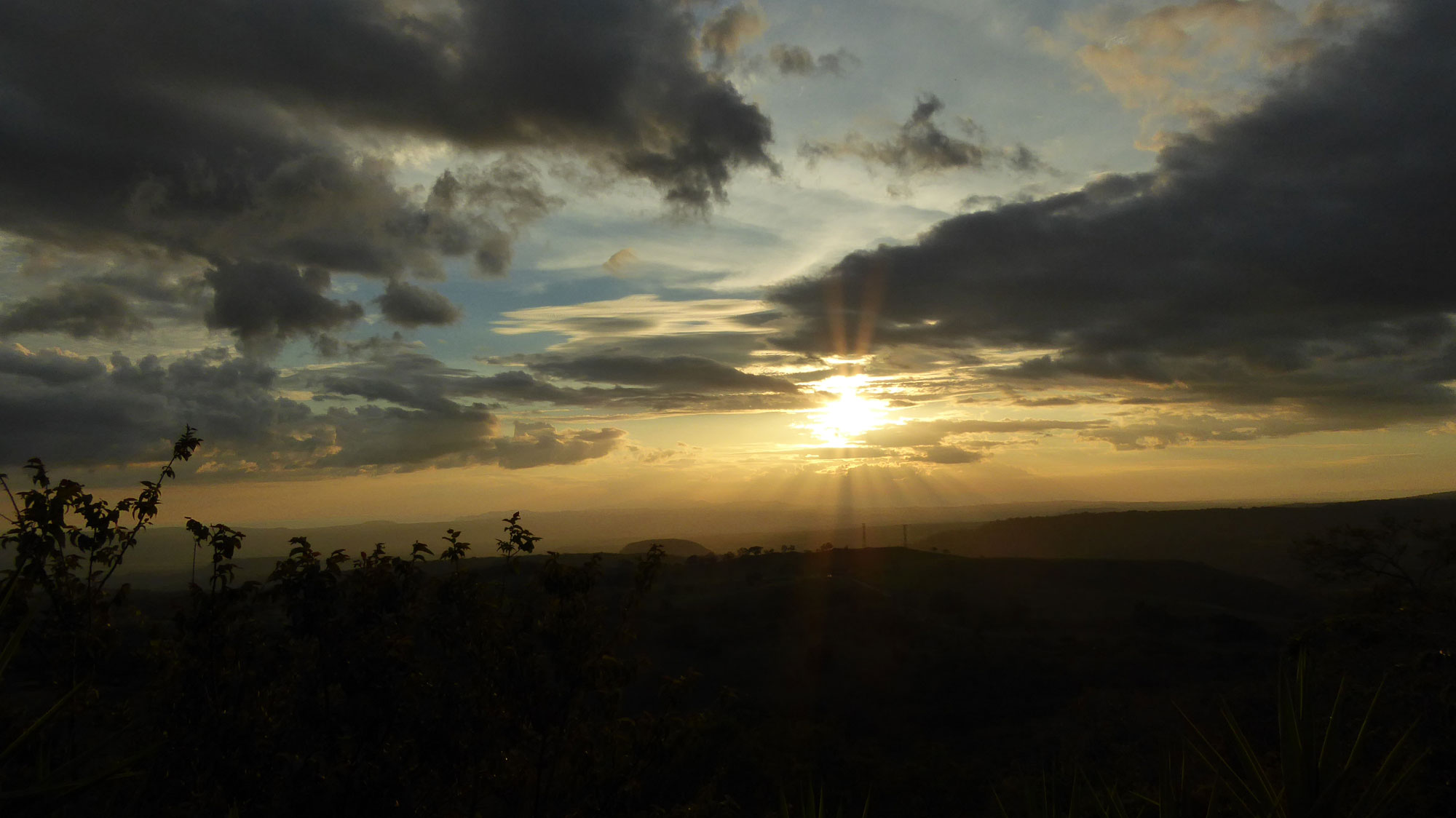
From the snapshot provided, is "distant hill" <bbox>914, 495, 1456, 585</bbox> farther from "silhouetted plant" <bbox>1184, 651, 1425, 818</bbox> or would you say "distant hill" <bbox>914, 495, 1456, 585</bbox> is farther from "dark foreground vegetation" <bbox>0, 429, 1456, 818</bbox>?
"silhouetted plant" <bbox>1184, 651, 1425, 818</bbox>

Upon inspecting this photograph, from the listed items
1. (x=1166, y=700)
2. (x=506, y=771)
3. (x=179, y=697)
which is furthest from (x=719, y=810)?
(x=1166, y=700)

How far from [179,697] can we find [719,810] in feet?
19.0

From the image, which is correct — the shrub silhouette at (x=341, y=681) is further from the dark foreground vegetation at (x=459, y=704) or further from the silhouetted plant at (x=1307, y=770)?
the silhouetted plant at (x=1307, y=770)

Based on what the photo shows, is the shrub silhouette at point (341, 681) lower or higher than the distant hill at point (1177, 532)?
higher

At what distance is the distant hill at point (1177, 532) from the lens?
156 metres

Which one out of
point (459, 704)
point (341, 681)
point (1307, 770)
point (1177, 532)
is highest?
point (1307, 770)

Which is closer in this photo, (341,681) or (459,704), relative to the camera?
(341,681)

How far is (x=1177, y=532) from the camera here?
174 m

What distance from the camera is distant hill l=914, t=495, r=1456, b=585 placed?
513 feet

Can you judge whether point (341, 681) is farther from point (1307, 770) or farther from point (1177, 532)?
point (1177, 532)

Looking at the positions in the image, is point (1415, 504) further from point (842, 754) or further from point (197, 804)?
point (197, 804)

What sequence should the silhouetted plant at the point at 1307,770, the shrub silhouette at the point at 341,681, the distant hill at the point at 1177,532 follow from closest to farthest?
the silhouetted plant at the point at 1307,770, the shrub silhouette at the point at 341,681, the distant hill at the point at 1177,532

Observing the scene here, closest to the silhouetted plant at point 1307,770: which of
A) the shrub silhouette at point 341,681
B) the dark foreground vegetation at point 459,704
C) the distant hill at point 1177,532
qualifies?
the dark foreground vegetation at point 459,704

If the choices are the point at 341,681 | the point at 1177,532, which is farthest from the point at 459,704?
the point at 1177,532
